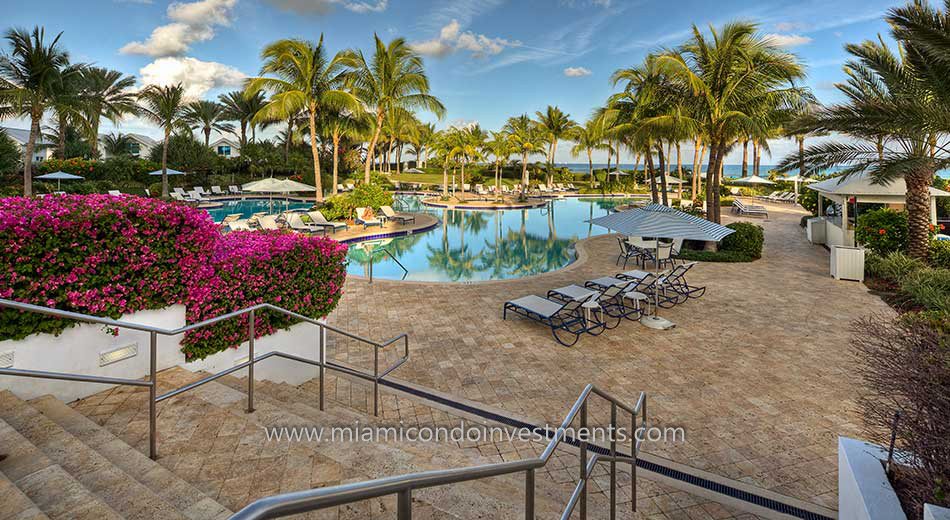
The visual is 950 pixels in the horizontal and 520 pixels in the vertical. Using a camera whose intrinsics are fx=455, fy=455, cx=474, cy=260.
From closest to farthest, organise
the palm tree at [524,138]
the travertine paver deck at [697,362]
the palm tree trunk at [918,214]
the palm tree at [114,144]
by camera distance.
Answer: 1. the travertine paver deck at [697,362]
2. the palm tree trunk at [918,214]
3. the palm tree at [524,138]
4. the palm tree at [114,144]

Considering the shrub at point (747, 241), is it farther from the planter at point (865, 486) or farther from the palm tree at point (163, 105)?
the palm tree at point (163, 105)

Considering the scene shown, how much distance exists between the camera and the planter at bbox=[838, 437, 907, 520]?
2463 mm

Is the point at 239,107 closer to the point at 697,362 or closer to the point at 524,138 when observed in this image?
the point at 524,138

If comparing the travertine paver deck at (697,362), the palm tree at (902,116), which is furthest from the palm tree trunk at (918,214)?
the travertine paver deck at (697,362)

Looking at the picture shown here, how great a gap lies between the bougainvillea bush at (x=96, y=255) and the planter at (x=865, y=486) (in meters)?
5.65

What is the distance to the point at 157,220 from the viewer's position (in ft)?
14.2

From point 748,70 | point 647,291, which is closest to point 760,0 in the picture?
point 748,70

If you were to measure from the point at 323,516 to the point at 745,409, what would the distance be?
14.8 feet

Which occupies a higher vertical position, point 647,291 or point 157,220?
point 157,220

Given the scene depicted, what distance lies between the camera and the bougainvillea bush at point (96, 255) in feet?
11.6

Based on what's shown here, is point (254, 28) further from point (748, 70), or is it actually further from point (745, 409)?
point (745, 409)

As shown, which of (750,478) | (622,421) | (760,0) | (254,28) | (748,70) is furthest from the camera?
(254,28)

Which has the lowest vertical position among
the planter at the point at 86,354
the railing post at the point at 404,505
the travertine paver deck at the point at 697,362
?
the travertine paver deck at the point at 697,362

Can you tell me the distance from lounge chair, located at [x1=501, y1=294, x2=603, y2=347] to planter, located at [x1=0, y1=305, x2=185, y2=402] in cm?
490
